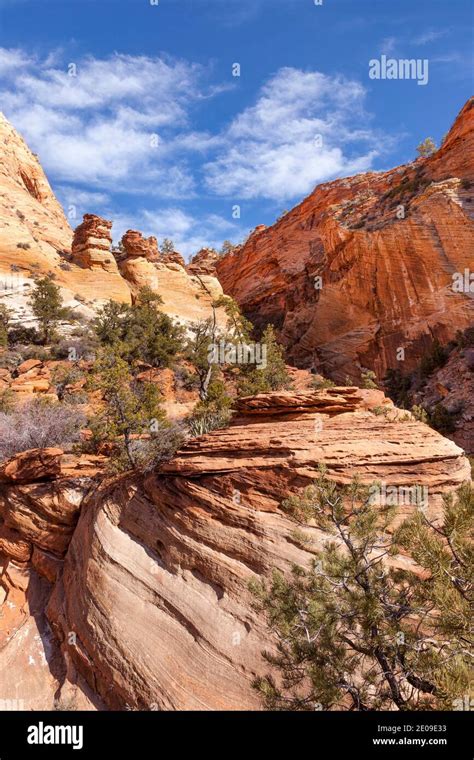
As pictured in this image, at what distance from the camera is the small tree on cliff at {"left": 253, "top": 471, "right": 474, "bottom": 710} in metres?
3.16

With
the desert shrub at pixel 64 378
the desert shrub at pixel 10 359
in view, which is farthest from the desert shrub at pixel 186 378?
the desert shrub at pixel 10 359

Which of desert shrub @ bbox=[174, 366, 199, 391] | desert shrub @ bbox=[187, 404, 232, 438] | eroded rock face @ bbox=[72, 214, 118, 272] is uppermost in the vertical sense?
eroded rock face @ bbox=[72, 214, 118, 272]

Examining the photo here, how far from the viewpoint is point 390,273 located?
2373cm

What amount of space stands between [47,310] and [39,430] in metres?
16.0

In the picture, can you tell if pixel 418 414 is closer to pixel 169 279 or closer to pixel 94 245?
pixel 169 279

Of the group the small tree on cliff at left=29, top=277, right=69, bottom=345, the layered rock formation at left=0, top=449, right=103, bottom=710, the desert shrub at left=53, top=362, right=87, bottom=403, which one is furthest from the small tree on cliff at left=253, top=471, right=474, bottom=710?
the small tree on cliff at left=29, top=277, right=69, bottom=345

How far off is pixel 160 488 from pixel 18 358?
56.1ft

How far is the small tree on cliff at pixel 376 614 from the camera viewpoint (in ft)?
10.4

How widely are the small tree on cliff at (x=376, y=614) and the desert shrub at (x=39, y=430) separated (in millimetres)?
8375

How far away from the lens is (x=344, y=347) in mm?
26844

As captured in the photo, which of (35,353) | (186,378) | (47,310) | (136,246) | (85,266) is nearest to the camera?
(186,378)

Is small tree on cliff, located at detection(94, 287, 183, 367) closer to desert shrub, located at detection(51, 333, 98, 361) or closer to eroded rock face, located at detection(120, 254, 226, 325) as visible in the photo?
desert shrub, located at detection(51, 333, 98, 361)

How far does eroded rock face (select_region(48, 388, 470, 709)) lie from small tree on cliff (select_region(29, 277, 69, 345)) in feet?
62.2
